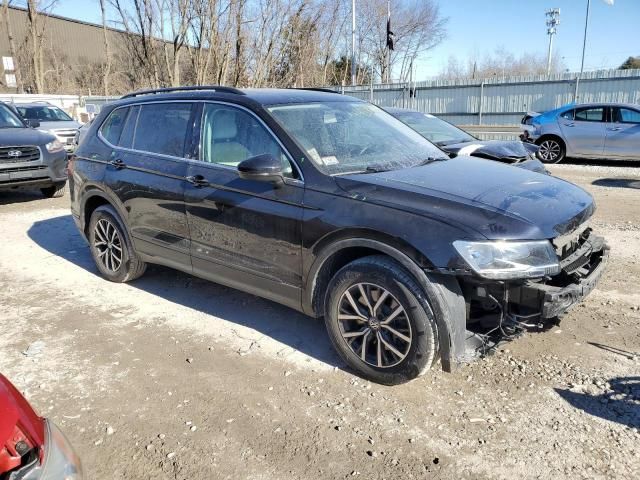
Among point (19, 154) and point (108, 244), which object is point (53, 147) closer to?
point (19, 154)

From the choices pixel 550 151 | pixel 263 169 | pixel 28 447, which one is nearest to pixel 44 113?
pixel 550 151

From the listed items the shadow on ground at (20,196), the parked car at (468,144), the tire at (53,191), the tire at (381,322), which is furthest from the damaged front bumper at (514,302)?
the shadow on ground at (20,196)

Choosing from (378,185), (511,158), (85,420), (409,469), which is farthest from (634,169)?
(85,420)

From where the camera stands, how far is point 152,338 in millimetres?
4195

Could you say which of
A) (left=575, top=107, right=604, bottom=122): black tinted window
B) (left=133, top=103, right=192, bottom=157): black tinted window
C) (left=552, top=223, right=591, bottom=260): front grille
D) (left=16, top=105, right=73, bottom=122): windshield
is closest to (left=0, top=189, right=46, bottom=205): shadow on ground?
(left=16, top=105, right=73, bottom=122): windshield

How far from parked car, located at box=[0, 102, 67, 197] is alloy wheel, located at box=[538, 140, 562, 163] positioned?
1107 centimetres

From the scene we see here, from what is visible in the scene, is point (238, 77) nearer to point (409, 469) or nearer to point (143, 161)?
point (143, 161)

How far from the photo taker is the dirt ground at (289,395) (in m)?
2.76

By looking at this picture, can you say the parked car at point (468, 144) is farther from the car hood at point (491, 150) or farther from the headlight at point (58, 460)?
the headlight at point (58, 460)

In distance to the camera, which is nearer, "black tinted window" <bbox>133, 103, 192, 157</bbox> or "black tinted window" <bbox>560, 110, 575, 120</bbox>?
"black tinted window" <bbox>133, 103, 192, 157</bbox>

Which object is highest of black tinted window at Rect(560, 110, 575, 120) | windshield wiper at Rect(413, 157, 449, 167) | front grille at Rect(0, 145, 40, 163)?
black tinted window at Rect(560, 110, 575, 120)

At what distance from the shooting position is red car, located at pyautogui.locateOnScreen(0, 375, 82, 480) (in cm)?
171

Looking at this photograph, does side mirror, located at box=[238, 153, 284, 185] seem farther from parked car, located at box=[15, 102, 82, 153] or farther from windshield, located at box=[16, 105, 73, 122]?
windshield, located at box=[16, 105, 73, 122]

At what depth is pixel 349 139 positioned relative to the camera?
13.2 feet
